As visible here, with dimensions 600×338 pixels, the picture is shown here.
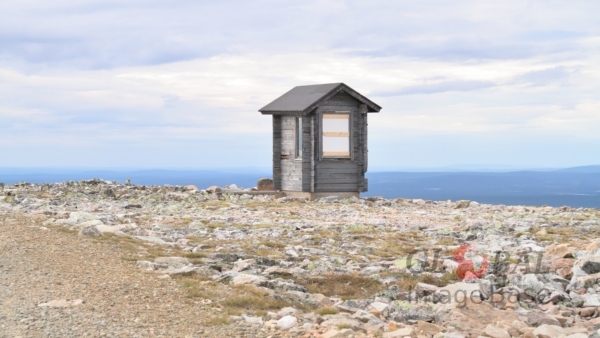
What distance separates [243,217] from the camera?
66.9ft

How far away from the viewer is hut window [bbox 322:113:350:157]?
27859 mm

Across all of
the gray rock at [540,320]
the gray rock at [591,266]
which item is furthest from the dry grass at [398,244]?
the gray rock at [540,320]

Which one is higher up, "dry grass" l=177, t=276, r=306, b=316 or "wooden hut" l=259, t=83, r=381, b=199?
"wooden hut" l=259, t=83, r=381, b=199

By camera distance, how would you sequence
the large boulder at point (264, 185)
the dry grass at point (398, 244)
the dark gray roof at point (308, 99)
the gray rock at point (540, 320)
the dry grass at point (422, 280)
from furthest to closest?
1. the large boulder at point (264, 185)
2. the dark gray roof at point (308, 99)
3. the dry grass at point (398, 244)
4. the dry grass at point (422, 280)
5. the gray rock at point (540, 320)

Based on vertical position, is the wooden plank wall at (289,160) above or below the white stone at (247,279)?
above

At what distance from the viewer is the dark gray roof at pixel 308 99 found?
2714 cm

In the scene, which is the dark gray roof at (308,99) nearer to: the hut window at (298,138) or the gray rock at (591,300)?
the hut window at (298,138)

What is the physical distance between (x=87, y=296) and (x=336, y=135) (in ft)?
63.9

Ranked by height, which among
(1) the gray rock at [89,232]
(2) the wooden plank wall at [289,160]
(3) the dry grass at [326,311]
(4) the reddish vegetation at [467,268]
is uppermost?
(2) the wooden plank wall at [289,160]

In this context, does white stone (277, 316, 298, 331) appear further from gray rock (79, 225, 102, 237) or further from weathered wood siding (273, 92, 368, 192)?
weathered wood siding (273, 92, 368, 192)

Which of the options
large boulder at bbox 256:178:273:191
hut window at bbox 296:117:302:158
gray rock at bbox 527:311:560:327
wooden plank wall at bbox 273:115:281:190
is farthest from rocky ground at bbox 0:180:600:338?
large boulder at bbox 256:178:273:191

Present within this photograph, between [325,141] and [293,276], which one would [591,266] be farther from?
[325,141]

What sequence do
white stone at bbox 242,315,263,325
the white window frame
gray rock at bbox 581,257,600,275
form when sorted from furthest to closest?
the white window frame
gray rock at bbox 581,257,600,275
white stone at bbox 242,315,263,325

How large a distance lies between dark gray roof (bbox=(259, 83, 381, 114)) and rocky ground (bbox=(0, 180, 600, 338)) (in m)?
7.43
